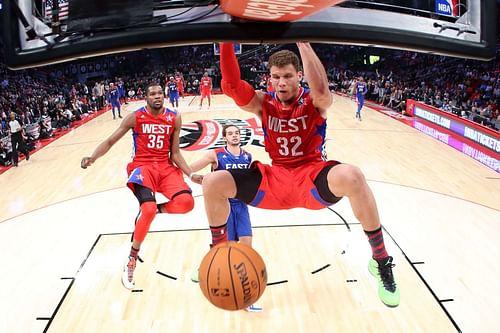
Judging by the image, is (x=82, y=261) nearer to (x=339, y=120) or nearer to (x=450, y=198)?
(x=450, y=198)

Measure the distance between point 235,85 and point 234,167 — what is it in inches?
84.6

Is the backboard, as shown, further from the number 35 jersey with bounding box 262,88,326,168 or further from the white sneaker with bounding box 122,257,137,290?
the white sneaker with bounding box 122,257,137,290

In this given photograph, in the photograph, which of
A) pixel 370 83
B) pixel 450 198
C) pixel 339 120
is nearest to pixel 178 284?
pixel 450 198

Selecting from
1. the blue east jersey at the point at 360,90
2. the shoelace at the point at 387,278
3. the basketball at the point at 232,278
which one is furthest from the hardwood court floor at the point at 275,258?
the blue east jersey at the point at 360,90

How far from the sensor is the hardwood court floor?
14.3ft

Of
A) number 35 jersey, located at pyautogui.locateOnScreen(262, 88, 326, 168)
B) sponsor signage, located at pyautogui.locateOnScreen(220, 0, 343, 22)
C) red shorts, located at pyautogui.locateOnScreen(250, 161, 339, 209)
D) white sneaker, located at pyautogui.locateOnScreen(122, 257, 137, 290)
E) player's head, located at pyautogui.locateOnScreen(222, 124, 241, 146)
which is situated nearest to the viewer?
sponsor signage, located at pyautogui.locateOnScreen(220, 0, 343, 22)

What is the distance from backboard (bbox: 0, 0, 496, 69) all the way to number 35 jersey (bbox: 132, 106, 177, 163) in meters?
3.23

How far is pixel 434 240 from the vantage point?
Result: 6.10 metres

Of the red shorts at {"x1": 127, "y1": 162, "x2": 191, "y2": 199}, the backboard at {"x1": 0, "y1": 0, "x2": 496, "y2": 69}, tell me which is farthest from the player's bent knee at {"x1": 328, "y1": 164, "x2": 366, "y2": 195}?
the red shorts at {"x1": 127, "y1": 162, "x2": 191, "y2": 199}

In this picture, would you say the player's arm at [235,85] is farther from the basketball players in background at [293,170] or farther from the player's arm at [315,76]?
the player's arm at [315,76]

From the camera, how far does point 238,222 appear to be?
4609 millimetres

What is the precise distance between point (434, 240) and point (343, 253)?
4.72ft

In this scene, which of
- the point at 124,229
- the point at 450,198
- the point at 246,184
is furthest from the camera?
the point at 450,198

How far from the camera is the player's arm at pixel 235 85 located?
2387mm
